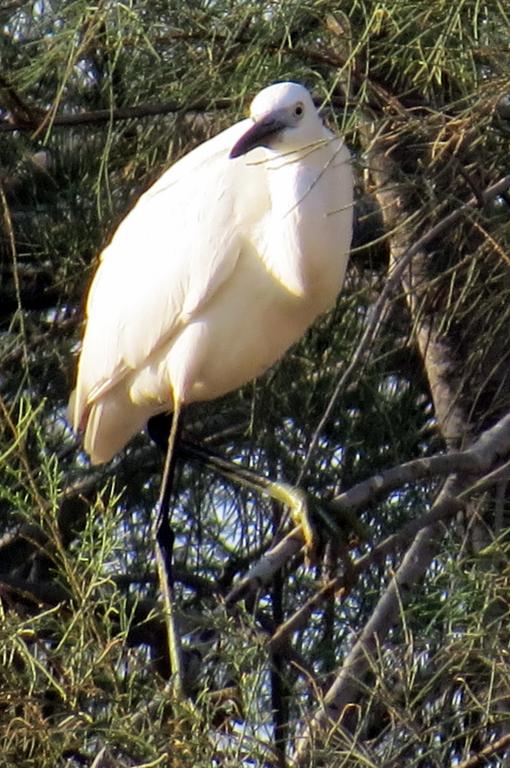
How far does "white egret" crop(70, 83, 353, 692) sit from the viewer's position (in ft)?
7.97

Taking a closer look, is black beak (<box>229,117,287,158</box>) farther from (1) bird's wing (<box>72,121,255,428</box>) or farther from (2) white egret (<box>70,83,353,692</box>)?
(1) bird's wing (<box>72,121,255,428</box>)

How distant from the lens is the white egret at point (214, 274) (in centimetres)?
243

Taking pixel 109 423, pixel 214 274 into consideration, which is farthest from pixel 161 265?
pixel 109 423

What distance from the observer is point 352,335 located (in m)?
2.72

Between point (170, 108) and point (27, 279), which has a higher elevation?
point (170, 108)

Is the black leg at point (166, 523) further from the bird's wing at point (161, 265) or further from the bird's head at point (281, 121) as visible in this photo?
the bird's head at point (281, 121)

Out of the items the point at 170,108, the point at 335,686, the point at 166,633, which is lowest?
the point at 166,633

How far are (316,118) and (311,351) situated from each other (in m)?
0.55

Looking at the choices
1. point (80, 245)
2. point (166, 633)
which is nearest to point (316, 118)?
point (80, 245)

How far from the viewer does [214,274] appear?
2533 mm

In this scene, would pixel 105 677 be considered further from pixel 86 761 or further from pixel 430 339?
pixel 430 339

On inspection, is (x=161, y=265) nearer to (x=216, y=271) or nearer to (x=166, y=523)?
(x=216, y=271)

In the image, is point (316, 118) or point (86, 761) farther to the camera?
point (316, 118)

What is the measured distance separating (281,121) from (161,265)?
1.28 feet
